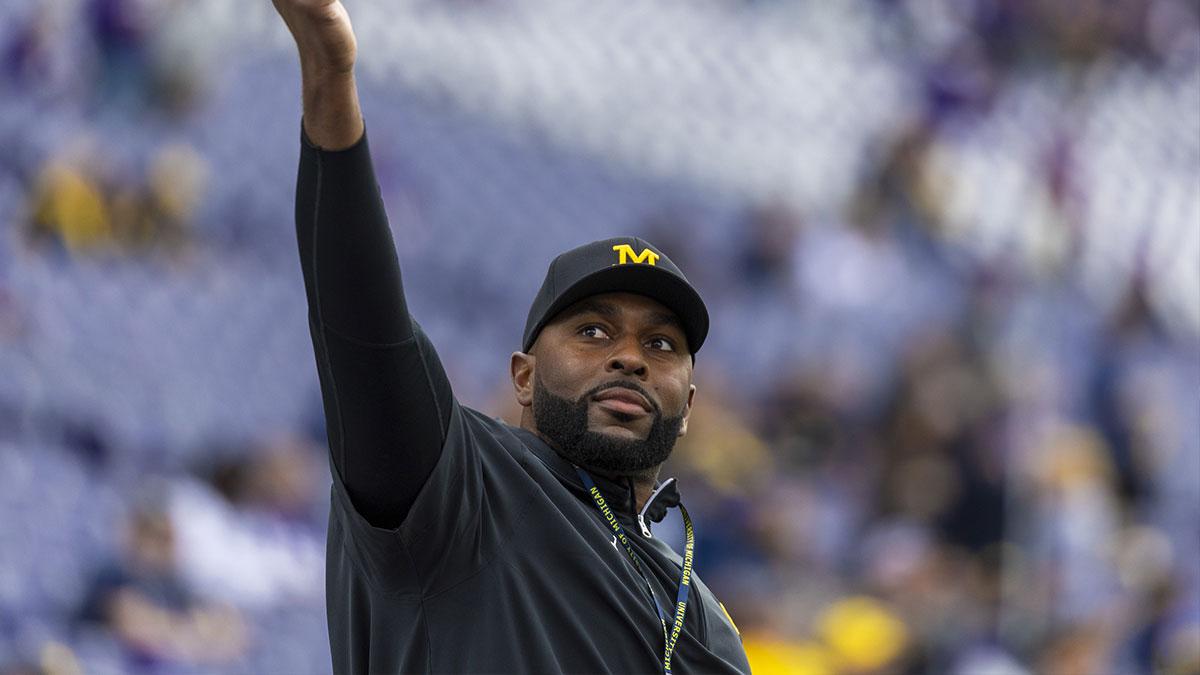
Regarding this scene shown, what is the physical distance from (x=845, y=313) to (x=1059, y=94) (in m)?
2.69

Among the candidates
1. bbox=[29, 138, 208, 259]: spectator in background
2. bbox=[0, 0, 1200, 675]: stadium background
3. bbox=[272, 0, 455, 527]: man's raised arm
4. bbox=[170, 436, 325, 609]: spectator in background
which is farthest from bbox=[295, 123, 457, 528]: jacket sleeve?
bbox=[29, 138, 208, 259]: spectator in background

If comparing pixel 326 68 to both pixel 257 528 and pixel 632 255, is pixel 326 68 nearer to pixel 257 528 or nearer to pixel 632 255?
pixel 632 255

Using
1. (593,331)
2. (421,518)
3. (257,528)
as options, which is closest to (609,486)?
(593,331)

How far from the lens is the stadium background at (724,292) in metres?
6.20

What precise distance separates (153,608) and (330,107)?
166 inches

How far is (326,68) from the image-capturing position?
1.66 meters

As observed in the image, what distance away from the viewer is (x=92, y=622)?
5.43 m

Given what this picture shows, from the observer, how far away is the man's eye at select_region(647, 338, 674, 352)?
218 centimetres

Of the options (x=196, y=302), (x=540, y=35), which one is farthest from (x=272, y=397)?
(x=540, y=35)

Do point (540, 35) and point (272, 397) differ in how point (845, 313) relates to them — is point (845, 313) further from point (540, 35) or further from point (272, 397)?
point (272, 397)

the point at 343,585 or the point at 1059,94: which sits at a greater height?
the point at 1059,94

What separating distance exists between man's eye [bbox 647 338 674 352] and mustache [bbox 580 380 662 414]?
92 millimetres

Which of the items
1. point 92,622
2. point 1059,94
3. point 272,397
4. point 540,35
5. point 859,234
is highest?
point 1059,94

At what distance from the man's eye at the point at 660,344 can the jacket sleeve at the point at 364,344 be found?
45 cm
